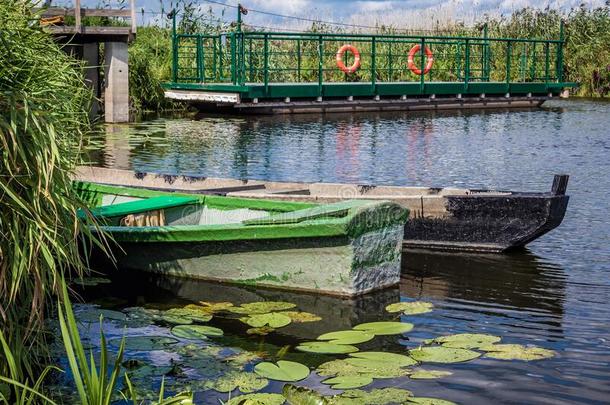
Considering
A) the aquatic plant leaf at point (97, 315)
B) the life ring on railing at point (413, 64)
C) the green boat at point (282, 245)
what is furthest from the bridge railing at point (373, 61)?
the aquatic plant leaf at point (97, 315)

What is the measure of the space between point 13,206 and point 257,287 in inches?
138

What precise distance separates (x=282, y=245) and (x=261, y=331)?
97 cm

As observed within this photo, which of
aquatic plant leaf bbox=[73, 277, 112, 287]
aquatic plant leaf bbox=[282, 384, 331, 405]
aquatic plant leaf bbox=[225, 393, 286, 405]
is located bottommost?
aquatic plant leaf bbox=[225, 393, 286, 405]

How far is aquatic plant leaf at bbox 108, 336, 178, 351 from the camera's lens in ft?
18.8

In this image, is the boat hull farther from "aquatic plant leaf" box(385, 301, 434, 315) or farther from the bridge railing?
the bridge railing

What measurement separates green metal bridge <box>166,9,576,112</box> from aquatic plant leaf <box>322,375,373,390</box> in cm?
1828

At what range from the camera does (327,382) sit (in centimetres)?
516

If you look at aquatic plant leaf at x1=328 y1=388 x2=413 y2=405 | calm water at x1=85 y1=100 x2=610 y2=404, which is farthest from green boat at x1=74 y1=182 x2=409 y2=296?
aquatic plant leaf at x1=328 y1=388 x2=413 y2=405

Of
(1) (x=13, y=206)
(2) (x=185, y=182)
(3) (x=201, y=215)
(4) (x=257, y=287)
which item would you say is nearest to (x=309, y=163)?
(2) (x=185, y=182)

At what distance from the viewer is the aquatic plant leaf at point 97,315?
6.44 m

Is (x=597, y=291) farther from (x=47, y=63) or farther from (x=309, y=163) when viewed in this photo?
(x=309, y=163)

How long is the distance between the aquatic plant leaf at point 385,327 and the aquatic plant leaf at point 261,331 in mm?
552

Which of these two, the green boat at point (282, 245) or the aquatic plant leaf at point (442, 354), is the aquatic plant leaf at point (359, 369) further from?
the green boat at point (282, 245)

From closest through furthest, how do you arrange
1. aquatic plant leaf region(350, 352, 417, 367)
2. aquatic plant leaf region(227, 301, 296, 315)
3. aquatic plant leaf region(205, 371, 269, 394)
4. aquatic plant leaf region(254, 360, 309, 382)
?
aquatic plant leaf region(205, 371, 269, 394) → aquatic plant leaf region(254, 360, 309, 382) → aquatic plant leaf region(350, 352, 417, 367) → aquatic plant leaf region(227, 301, 296, 315)
